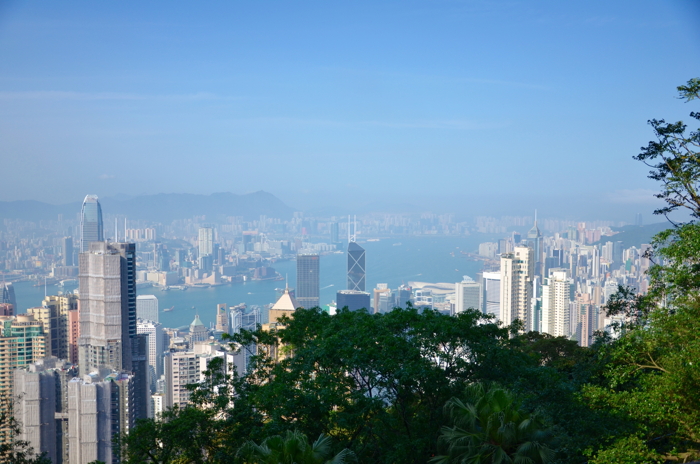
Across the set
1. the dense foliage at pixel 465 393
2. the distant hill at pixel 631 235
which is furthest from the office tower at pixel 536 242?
the dense foliage at pixel 465 393

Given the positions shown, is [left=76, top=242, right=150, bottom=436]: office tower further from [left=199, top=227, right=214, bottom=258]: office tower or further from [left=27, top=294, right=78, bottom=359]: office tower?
[left=199, top=227, right=214, bottom=258]: office tower

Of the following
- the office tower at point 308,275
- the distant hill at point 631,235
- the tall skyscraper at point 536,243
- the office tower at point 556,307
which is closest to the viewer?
the distant hill at point 631,235

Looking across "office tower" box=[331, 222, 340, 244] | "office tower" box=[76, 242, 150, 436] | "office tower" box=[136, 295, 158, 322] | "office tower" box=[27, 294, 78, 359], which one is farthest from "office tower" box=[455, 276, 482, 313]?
"office tower" box=[331, 222, 340, 244]

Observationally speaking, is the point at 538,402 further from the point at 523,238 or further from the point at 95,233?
the point at 523,238

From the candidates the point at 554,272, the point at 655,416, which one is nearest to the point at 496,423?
the point at 655,416

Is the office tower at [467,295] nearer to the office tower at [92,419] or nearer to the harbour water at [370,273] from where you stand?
the harbour water at [370,273]

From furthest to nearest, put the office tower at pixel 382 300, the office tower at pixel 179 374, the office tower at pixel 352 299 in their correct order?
1. the office tower at pixel 352 299
2. the office tower at pixel 382 300
3. the office tower at pixel 179 374

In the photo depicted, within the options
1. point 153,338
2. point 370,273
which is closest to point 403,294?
point 370,273

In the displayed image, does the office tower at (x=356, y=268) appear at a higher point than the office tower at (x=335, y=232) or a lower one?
lower
